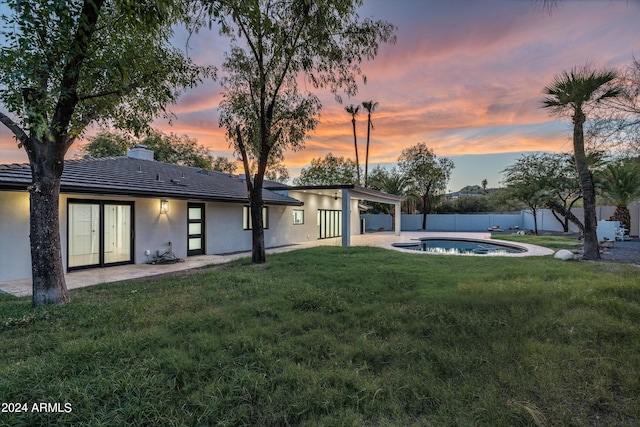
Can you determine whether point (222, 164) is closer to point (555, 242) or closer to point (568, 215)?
point (555, 242)

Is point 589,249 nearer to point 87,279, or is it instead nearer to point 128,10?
point 128,10

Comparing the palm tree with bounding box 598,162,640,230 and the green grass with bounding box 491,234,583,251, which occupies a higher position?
the palm tree with bounding box 598,162,640,230

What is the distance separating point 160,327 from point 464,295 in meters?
4.95

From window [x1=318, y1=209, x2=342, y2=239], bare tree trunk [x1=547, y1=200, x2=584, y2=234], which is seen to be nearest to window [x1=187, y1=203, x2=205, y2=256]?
window [x1=318, y1=209, x2=342, y2=239]

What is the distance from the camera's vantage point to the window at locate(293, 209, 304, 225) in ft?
60.1

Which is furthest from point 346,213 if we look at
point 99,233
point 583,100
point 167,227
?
point 99,233

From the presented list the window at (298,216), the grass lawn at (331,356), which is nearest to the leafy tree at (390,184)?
the window at (298,216)

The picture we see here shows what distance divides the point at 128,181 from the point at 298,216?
32.8 feet

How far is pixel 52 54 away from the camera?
462 centimetres

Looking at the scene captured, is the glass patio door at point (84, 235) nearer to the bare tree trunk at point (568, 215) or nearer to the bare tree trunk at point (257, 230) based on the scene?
the bare tree trunk at point (257, 230)

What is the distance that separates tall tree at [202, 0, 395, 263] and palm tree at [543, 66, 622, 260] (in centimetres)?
508

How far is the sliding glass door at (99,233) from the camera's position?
889 cm

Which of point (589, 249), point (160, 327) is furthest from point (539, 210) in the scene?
point (160, 327)

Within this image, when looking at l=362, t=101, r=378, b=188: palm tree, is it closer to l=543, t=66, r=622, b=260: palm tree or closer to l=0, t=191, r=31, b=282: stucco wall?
l=543, t=66, r=622, b=260: palm tree
